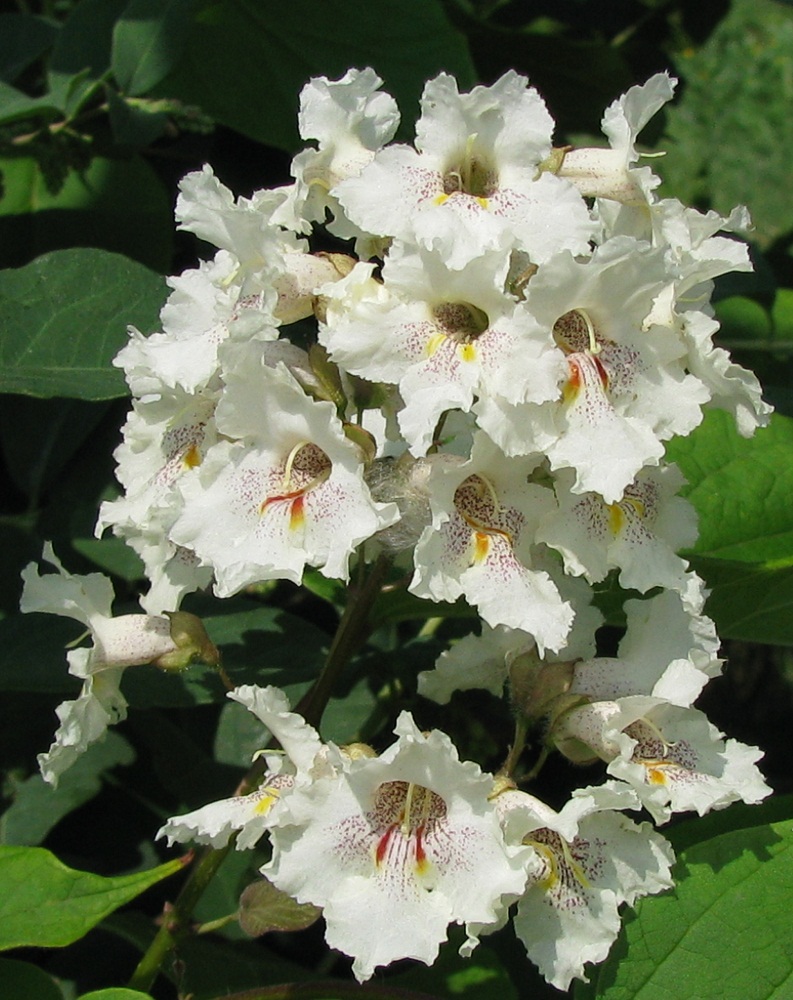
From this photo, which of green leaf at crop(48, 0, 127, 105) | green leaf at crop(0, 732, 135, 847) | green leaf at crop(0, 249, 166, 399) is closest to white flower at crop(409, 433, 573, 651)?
green leaf at crop(0, 249, 166, 399)

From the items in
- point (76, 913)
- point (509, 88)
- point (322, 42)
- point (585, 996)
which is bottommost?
point (585, 996)

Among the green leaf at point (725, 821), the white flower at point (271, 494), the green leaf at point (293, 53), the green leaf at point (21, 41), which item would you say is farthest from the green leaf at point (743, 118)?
the white flower at point (271, 494)

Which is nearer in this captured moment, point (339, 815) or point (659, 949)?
point (339, 815)

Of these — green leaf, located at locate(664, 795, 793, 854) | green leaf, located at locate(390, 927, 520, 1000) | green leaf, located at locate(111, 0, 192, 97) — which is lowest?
green leaf, located at locate(390, 927, 520, 1000)

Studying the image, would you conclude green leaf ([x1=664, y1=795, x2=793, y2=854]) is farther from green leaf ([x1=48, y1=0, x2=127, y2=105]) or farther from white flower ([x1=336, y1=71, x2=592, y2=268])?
green leaf ([x1=48, y1=0, x2=127, y2=105])

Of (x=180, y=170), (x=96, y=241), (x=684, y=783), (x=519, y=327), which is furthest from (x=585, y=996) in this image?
(x=180, y=170)

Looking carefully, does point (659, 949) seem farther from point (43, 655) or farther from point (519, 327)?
point (43, 655)
